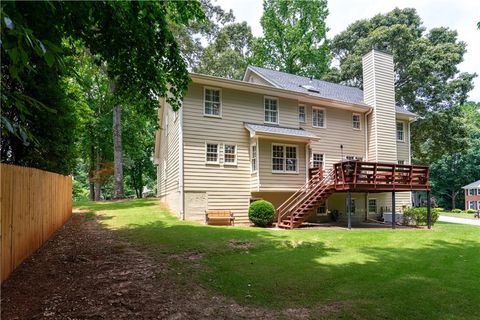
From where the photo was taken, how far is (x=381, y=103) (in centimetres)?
2033

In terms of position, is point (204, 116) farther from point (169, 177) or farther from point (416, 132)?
point (416, 132)

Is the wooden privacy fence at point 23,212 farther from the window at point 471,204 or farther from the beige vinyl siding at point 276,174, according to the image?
the window at point 471,204

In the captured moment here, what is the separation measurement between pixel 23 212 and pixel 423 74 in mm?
28401

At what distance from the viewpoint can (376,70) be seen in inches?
800

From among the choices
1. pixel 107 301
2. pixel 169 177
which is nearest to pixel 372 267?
pixel 107 301

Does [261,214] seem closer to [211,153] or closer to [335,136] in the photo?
[211,153]

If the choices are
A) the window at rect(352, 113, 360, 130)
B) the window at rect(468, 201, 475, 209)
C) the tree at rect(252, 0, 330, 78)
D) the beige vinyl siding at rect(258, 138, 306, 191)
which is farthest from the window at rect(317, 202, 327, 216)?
the window at rect(468, 201, 475, 209)

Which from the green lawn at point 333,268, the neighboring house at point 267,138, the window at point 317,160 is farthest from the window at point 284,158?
the green lawn at point 333,268

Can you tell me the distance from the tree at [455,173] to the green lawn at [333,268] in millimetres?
43754

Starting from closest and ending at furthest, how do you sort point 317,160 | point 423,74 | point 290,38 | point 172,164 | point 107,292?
point 107,292 → point 172,164 → point 317,160 → point 423,74 → point 290,38

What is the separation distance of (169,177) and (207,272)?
12.1 meters

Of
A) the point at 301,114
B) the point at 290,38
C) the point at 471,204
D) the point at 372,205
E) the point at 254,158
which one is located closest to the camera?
the point at 254,158

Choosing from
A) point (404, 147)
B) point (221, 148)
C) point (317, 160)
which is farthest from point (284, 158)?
point (404, 147)

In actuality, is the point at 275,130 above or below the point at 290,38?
below
